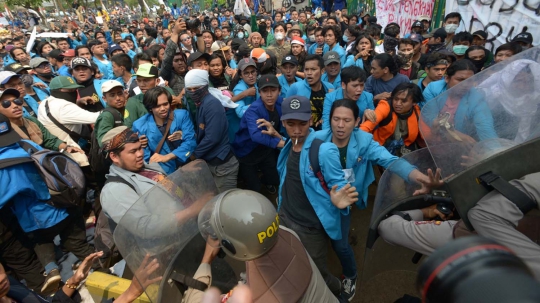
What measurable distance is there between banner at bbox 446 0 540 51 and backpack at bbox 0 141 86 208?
24.6 feet

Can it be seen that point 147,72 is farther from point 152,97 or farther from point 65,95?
point 65,95

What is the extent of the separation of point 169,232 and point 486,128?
1781mm

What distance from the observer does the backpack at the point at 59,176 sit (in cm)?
287

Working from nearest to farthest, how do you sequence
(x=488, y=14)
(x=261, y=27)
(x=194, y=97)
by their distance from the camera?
(x=194, y=97) → (x=488, y=14) → (x=261, y=27)

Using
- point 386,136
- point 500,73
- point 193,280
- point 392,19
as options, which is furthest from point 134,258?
point 392,19

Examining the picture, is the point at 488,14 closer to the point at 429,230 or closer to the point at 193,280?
the point at 429,230

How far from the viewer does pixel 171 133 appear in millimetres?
3398

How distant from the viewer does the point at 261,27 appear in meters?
12.2

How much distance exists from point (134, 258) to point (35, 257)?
2.62 m

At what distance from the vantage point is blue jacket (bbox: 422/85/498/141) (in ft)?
4.96

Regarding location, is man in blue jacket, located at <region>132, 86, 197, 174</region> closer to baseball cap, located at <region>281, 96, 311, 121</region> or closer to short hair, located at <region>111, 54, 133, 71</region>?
baseball cap, located at <region>281, 96, 311, 121</region>

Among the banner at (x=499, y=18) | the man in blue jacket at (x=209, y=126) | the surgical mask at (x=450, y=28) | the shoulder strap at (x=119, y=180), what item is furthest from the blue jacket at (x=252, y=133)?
the banner at (x=499, y=18)

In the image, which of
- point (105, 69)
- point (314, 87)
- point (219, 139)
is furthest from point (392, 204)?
point (105, 69)

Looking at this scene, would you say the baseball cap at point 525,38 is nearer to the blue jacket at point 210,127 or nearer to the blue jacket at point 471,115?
the blue jacket at point 471,115
